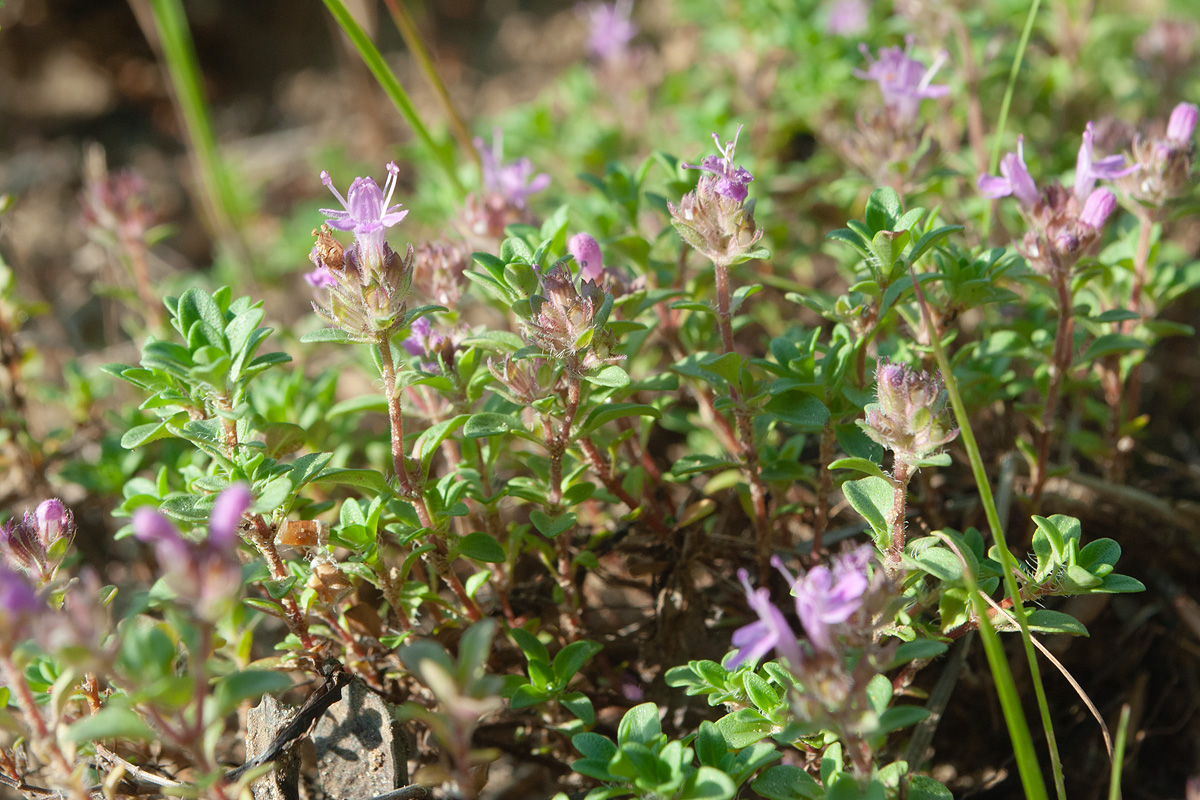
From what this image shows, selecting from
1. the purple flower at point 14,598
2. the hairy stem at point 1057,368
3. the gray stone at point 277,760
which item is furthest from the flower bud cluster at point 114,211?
the hairy stem at point 1057,368

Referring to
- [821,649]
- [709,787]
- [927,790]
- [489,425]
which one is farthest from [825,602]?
[489,425]

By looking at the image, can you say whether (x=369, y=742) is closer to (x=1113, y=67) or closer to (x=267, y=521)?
(x=267, y=521)

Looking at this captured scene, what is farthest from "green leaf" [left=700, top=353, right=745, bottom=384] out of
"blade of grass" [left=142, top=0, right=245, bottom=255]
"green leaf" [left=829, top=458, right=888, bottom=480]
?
"blade of grass" [left=142, top=0, right=245, bottom=255]

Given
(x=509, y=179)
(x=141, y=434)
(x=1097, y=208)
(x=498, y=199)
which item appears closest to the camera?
(x=141, y=434)

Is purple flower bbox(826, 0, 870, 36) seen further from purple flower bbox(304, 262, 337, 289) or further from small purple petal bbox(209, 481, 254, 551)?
small purple petal bbox(209, 481, 254, 551)

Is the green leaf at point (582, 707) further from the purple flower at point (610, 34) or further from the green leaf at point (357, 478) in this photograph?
the purple flower at point (610, 34)

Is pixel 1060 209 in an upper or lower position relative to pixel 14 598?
lower

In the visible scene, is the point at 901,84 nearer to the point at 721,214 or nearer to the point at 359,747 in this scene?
the point at 721,214
